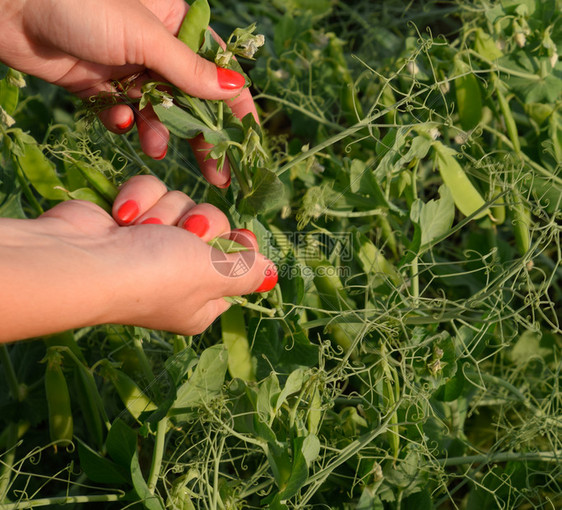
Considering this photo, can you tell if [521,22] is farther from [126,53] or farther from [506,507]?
[506,507]

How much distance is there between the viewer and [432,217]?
0.98 meters

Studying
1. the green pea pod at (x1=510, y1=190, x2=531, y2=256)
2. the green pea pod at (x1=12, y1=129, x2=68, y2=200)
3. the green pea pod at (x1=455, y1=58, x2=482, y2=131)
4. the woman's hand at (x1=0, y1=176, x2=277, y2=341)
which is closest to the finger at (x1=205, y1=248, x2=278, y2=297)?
the woman's hand at (x1=0, y1=176, x2=277, y2=341)

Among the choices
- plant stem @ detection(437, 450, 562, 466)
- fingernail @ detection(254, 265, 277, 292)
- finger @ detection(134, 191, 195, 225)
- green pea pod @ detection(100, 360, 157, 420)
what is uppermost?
finger @ detection(134, 191, 195, 225)

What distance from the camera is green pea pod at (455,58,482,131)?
3.79 ft

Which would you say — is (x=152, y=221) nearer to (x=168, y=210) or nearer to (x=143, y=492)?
(x=168, y=210)

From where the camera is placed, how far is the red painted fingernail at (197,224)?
31.9 inches

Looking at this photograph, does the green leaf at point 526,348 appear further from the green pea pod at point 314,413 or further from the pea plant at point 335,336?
the green pea pod at point 314,413

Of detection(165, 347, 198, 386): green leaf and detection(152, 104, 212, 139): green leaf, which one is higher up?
detection(152, 104, 212, 139): green leaf

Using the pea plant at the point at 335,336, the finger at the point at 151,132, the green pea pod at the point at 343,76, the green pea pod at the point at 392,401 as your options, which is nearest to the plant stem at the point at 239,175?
the pea plant at the point at 335,336

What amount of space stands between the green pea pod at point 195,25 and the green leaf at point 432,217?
0.40 meters

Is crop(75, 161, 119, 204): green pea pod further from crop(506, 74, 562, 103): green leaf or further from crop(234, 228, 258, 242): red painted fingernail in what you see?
crop(506, 74, 562, 103): green leaf

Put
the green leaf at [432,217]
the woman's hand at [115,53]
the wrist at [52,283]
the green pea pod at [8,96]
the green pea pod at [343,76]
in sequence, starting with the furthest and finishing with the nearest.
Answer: the green pea pod at [343,76]
the green pea pod at [8,96]
the green leaf at [432,217]
the woman's hand at [115,53]
the wrist at [52,283]

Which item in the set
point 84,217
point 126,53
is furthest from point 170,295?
point 126,53

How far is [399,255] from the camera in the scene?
125cm
